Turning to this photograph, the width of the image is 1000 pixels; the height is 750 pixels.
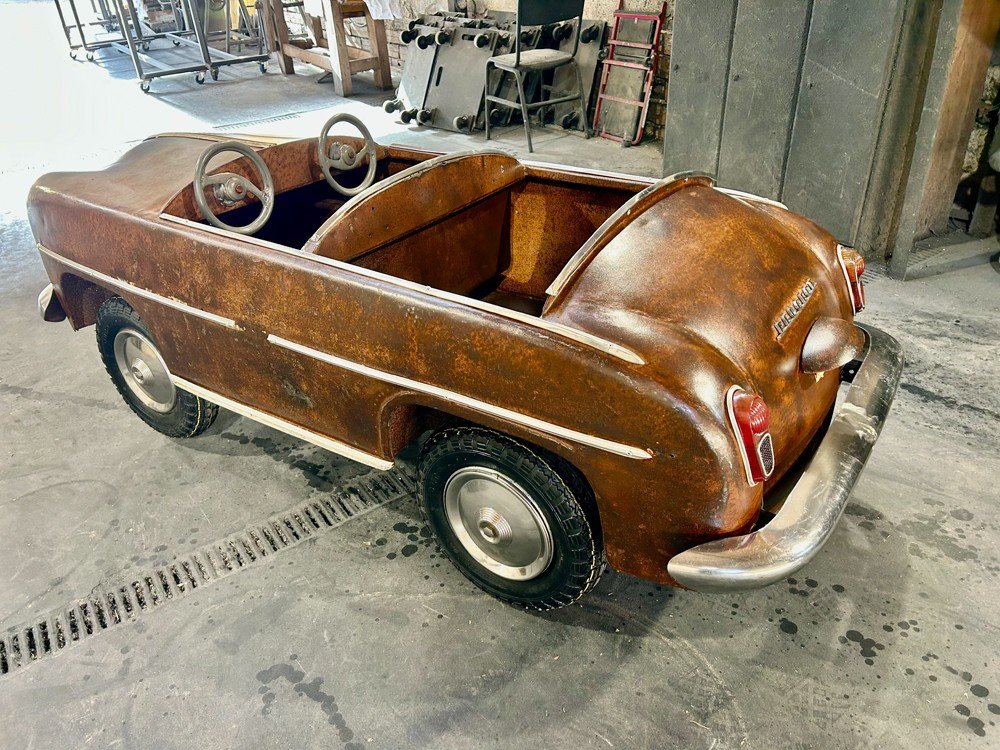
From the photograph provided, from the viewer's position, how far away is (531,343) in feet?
6.11

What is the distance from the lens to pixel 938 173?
4508 millimetres

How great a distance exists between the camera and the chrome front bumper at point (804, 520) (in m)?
1.73

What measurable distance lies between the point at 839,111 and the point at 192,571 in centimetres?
420

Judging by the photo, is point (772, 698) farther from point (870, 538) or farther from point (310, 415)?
point (310, 415)

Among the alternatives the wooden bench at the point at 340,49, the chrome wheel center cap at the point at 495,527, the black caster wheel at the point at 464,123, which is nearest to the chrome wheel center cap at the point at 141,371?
the chrome wheel center cap at the point at 495,527

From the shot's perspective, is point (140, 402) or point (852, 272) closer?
point (852, 272)

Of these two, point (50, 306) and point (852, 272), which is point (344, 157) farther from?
point (852, 272)

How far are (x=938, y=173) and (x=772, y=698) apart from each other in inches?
150

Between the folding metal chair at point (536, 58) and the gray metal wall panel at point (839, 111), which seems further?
the folding metal chair at point (536, 58)

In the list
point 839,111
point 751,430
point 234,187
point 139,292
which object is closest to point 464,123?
point 839,111

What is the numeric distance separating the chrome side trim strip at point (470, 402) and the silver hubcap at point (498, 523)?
0.24 m

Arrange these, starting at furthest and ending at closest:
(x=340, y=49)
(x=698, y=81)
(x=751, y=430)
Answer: (x=340, y=49)
(x=698, y=81)
(x=751, y=430)

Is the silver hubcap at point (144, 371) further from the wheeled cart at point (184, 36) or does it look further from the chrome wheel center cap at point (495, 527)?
the wheeled cart at point (184, 36)

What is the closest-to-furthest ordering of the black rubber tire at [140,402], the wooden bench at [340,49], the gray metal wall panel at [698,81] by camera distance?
the black rubber tire at [140,402], the gray metal wall panel at [698,81], the wooden bench at [340,49]
